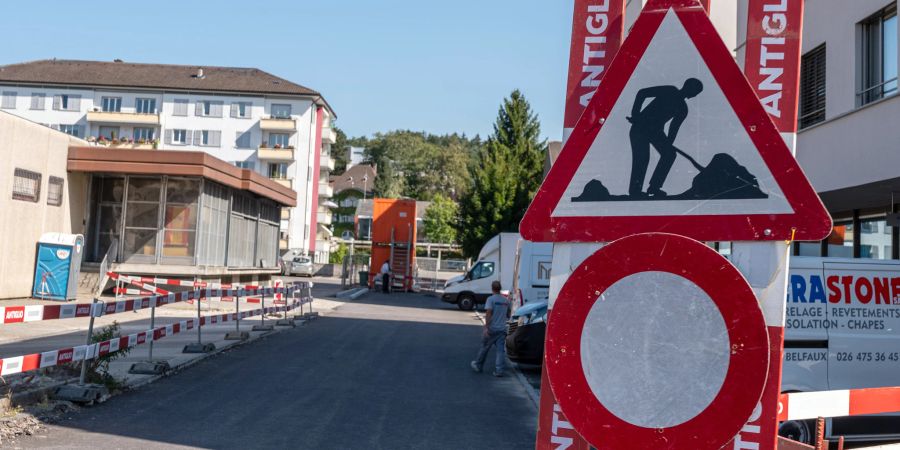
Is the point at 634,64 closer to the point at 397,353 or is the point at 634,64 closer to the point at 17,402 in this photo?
the point at 17,402

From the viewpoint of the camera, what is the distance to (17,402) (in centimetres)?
873

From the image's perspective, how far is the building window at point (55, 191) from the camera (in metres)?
26.7

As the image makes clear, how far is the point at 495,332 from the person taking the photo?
50.3 feet

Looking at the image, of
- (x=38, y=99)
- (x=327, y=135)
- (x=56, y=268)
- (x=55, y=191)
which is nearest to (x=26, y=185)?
(x=55, y=191)

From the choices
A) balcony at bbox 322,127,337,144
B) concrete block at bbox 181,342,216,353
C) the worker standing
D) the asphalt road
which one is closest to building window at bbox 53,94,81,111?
balcony at bbox 322,127,337,144

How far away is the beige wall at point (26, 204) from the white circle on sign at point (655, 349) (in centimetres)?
2472

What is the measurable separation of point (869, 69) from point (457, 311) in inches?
862

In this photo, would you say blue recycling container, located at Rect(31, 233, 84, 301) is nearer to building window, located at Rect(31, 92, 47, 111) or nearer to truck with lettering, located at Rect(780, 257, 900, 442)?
truck with lettering, located at Rect(780, 257, 900, 442)

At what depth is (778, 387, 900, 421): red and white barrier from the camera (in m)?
3.80

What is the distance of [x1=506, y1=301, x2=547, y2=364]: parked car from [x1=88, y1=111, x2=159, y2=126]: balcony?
61.3m

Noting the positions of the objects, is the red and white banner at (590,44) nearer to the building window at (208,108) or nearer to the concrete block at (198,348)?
the concrete block at (198,348)

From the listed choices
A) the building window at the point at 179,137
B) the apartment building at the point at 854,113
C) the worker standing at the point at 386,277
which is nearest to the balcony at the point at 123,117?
the building window at the point at 179,137

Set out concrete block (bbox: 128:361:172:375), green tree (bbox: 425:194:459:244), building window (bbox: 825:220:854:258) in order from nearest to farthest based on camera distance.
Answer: concrete block (bbox: 128:361:172:375)
building window (bbox: 825:220:854:258)
green tree (bbox: 425:194:459:244)

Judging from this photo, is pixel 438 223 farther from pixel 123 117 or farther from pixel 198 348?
pixel 198 348
